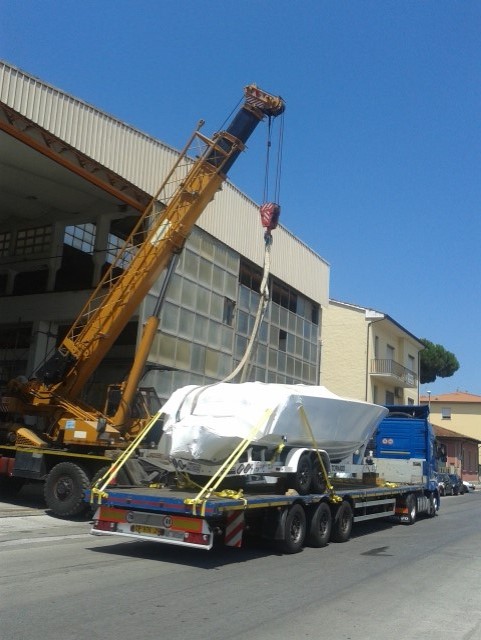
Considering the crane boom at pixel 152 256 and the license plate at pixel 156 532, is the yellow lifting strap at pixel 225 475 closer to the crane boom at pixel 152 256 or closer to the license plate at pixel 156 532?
the license plate at pixel 156 532

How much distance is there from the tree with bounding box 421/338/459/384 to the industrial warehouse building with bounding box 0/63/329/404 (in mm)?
44365

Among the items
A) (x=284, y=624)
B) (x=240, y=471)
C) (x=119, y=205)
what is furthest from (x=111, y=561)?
(x=119, y=205)

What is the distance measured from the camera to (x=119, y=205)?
21.5m

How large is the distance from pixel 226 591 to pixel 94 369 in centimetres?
950

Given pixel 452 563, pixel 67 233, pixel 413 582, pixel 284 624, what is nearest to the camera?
pixel 284 624

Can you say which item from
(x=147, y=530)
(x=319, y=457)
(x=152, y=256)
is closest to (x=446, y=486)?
(x=152, y=256)

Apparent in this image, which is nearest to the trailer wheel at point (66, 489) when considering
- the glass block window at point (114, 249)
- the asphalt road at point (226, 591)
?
the asphalt road at point (226, 591)

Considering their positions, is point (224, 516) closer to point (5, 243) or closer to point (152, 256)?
point (152, 256)

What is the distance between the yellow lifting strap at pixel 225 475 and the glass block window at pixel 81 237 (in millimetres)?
13488

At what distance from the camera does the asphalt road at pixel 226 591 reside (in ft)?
20.6

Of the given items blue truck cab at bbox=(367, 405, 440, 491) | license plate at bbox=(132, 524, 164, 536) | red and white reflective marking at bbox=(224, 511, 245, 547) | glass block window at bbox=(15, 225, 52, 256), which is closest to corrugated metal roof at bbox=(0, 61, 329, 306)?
glass block window at bbox=(15, 225, 52, 256)

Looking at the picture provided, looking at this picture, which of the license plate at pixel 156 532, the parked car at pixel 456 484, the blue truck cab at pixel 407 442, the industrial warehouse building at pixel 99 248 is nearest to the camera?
the license plate at pixel 156 532

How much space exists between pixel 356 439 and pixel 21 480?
845 centimetres

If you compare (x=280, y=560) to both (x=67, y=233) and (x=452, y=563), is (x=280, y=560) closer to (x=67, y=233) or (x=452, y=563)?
(x=452, y=563)
